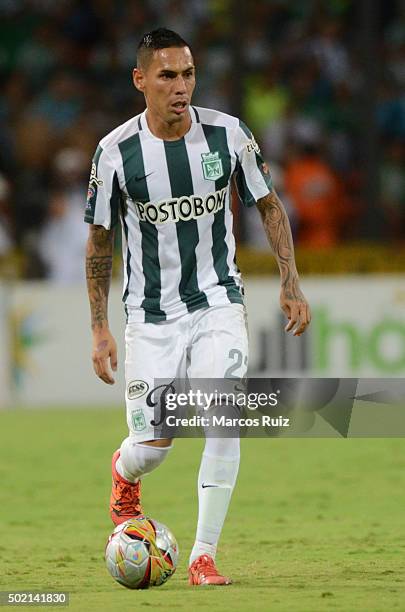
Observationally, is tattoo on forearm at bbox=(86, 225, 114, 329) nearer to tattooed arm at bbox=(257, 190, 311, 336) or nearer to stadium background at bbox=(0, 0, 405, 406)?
tattooed arm at bbox=(257, 190, 311, 336)

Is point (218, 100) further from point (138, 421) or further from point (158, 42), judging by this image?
point (138, 421)

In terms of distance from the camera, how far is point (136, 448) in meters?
6.40

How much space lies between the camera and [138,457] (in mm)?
6422

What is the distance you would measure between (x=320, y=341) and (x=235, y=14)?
134 inches

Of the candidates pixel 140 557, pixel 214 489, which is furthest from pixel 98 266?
pixel 140 557

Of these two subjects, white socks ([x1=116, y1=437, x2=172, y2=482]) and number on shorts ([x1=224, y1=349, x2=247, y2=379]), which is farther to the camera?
white socks ([x1=116, y1=437, x2=172, y2=482])

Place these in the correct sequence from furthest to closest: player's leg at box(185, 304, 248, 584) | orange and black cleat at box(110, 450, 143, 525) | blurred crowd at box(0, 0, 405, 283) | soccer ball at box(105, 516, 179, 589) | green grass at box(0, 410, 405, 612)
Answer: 1. blurred crowd at box(0, 0, 405, 283)
2. orange and black cleat at box(110, 450, 143, 525)
3. player's leg at box(185, 304, 248, 584)
4. soccer ball at box(105, 516, 179, 589)
5. green grass at box(0, 410, 405, 612)

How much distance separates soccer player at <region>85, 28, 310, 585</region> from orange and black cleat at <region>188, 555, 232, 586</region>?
0.32 m

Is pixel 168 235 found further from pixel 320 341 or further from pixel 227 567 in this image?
pixel 320 341

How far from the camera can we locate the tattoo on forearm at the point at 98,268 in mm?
6449

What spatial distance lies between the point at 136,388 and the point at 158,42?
145 cm

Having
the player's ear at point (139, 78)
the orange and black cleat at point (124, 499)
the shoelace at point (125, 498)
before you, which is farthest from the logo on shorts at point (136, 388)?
the player's ear at point (139, 78)

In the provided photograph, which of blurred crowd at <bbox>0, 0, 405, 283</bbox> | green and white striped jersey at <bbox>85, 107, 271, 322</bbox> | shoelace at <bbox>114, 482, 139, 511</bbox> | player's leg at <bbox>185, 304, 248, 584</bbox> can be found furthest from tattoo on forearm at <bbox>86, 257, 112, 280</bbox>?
blurred crowd at <bbox>0, 0, 405, 283</bbox>

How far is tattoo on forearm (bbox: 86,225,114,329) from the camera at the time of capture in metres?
6.45
